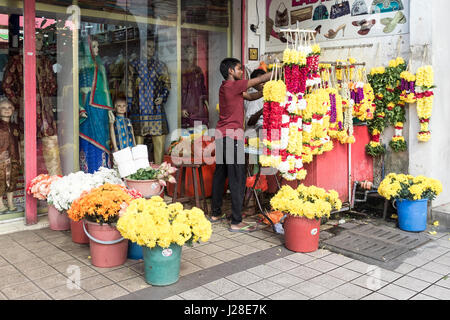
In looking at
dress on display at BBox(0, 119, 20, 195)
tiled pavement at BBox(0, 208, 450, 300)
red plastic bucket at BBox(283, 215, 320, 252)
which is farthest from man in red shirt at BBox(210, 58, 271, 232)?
dress on display at BBox(0, 119, 20, 195)

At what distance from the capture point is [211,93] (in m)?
8.43

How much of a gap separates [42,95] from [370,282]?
195 inches

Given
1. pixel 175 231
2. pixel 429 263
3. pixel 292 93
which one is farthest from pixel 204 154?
pixel 429 263

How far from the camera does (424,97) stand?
6191mm

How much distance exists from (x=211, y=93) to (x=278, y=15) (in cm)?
181

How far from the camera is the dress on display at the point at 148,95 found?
7.60m

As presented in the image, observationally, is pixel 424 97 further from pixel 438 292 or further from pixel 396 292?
pixel 396 292

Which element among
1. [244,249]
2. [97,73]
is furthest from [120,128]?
[244,249]

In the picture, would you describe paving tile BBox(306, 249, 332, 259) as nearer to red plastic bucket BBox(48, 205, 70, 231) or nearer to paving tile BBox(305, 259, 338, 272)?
paving tile BBox(305, 259, 338, 272)

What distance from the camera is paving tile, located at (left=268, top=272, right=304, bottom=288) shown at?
4289 millimetres

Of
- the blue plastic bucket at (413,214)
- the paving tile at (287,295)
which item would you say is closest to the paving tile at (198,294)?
the paving tile at (287,295)

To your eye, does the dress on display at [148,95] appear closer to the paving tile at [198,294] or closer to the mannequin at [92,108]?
Answer: the mannequin at [92,108]

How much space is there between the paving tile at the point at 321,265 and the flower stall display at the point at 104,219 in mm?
1947

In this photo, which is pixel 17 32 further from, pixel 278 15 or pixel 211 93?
pixel 278 15
